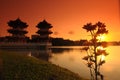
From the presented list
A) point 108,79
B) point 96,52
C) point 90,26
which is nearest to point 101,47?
point 96,52

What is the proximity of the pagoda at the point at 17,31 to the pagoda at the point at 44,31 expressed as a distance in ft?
19.0

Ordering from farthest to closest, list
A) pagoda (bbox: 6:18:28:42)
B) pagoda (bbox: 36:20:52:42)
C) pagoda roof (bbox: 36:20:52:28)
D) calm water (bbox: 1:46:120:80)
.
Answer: pagoda roof (bbox: 36:20:52:28) < pagoda (bbox: 36:20:52:42) < pagoda (bbox: 6:18:28:42) < calm water (bbox: 1:46:120:80)

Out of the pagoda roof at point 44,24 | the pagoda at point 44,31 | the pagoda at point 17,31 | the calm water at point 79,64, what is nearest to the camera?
the calm water at point 79,64

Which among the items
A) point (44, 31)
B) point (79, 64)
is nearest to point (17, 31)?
point (44, 31)

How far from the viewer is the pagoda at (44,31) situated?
9506 centimetres

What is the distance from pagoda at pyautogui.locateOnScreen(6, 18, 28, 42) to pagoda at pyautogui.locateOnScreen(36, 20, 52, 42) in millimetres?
5791

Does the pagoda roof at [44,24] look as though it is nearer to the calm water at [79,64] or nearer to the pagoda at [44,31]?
the pagoda at [44,31]

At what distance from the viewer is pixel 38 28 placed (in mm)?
99312

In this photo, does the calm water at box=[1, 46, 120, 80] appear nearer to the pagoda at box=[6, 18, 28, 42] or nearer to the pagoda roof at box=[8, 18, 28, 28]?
the pagoda at box=[6, 18, 28, 42]

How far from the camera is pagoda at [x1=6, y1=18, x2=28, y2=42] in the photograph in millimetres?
90938

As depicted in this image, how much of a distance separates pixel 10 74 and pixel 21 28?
3045 inches

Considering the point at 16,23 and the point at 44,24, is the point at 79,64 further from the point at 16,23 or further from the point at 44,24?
the point at 44,24

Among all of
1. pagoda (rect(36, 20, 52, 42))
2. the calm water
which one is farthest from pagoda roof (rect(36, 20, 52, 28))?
the calm water

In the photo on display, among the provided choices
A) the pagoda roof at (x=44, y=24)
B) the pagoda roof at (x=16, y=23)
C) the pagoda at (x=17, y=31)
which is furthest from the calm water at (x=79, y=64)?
the pagoda roof at (x=44, y=24)
